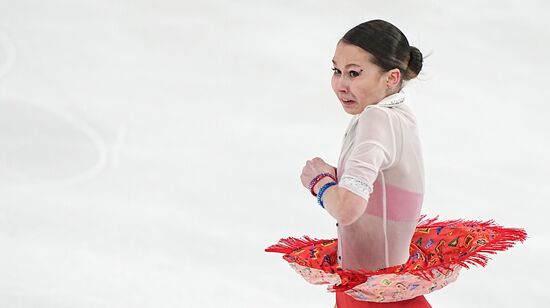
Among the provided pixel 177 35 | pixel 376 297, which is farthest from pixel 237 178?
pixel 376 297

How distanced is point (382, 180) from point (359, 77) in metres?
0.28

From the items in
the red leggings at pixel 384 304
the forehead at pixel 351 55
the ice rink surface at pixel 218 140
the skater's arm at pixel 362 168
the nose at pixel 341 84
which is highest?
the ice rink surface at pixel 218 140

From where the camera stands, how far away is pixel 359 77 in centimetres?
257

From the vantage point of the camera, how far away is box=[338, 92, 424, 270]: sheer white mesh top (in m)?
2.35

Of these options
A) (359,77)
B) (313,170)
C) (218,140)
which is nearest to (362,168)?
(313,170)

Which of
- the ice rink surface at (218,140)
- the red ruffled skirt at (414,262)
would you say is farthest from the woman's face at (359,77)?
the ice rink surface at (218,140)

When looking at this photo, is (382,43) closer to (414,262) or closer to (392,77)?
(392,77)

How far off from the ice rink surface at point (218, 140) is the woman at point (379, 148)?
5.70ft

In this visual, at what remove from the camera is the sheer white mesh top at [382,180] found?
2.35m

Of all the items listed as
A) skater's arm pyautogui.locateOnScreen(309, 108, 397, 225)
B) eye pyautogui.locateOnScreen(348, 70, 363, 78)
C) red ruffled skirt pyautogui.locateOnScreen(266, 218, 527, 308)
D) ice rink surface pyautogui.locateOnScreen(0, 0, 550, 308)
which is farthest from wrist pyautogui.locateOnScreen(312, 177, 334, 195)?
ice rink surface pyautogui.locateOnScreen(0, 0, 550, 308)

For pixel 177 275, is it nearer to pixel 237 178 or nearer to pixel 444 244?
pixel 237 178

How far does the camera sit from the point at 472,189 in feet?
17.6

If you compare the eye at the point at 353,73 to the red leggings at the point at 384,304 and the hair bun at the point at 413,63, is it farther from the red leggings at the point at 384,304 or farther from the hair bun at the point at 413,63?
the red leggings at the point at 384,304

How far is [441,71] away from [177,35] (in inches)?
71.9
